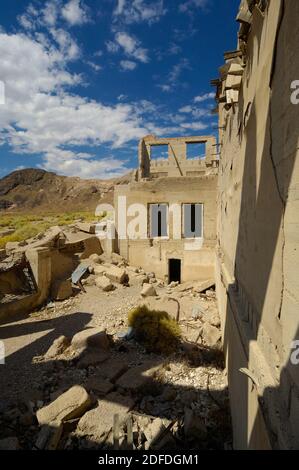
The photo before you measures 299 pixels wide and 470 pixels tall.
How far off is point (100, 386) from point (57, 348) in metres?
1.88

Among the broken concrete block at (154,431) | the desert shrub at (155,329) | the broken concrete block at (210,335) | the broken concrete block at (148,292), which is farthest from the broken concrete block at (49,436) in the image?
the broken concrete block at (148,292)

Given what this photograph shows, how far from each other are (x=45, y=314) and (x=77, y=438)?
5.62 m

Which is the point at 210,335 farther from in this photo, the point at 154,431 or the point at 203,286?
the point at 203,286

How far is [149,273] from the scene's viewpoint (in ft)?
42.8

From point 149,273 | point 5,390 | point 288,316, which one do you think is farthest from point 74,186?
point 288,316

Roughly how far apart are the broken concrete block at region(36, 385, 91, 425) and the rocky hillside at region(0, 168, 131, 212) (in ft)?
154

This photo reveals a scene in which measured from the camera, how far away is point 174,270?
1380 centimetres

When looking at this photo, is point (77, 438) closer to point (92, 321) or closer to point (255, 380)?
point (255, 380)

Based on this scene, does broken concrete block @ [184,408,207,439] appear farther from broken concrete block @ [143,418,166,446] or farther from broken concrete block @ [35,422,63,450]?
broken concrete block @ [35,422,63,450]

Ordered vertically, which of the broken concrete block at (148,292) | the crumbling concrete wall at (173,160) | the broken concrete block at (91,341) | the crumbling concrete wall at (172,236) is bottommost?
the broken concrete block at (91,341)

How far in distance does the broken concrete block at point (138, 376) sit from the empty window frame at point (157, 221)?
7.31 metres

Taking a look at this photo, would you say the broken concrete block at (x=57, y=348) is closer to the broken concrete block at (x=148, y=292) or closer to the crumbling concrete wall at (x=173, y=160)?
the broken concrete block at (x=148, y=292)

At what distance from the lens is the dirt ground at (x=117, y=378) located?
437 cm

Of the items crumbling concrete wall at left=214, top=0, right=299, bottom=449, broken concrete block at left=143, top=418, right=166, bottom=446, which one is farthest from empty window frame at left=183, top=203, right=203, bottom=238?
crumbling concrete wall at left=214, top=0, right=299, bottom=449
